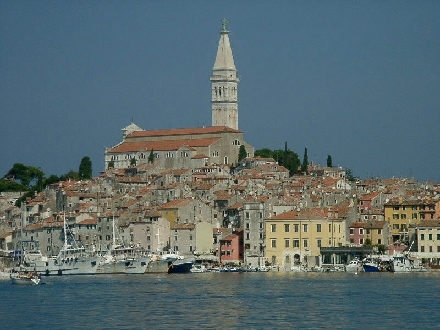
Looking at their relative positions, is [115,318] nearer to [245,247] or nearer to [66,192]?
[245,247]

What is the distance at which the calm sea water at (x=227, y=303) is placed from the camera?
46062 mm

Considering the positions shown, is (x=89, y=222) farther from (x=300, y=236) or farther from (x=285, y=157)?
(x=285, y=157)

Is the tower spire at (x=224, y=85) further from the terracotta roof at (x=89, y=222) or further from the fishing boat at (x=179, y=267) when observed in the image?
the fishing boat at (x=179, y=267)

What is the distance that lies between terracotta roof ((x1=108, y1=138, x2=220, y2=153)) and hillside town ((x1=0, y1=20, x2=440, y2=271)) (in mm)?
3183

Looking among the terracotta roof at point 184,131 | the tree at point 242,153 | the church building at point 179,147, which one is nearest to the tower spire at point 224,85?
the church building at point 179,147

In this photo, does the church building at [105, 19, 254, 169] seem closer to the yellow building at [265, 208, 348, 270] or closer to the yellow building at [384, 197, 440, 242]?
the yellow building at [384, 197, 440, 242]

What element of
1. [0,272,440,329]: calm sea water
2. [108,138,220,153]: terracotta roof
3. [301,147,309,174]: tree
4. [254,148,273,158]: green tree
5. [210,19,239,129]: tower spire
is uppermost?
[210,19,239,129]: tower spire

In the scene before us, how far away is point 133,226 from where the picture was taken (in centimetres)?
8431

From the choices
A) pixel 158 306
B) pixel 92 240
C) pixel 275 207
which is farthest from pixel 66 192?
pixel 158 306

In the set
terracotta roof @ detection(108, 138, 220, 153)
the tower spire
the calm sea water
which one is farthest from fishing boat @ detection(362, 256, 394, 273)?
the tower spire

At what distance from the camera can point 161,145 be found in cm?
11738

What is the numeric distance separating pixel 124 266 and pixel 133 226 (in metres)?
6.41

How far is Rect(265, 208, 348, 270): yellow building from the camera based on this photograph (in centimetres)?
7912

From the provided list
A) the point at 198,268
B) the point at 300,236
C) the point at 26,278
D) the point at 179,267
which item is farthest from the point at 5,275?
the point at 300,236
